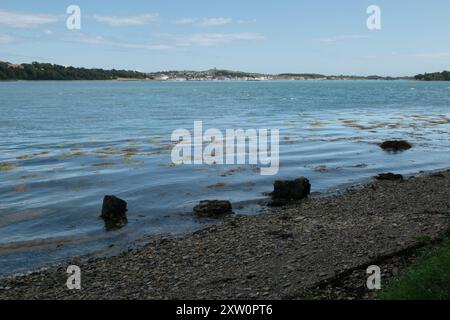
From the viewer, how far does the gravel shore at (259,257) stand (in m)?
11.3

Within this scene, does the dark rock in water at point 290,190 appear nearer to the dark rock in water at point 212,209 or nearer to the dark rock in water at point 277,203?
the dark rock in water at point 277,203

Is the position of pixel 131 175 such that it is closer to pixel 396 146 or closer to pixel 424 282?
pixel 396 146

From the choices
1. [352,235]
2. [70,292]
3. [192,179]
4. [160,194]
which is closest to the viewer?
[70,292]

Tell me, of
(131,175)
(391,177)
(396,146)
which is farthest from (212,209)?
(396,146)

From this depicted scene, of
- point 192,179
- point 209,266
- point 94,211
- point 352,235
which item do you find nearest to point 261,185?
point 192,179

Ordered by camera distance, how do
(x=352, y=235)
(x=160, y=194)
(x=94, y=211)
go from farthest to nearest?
1. (x=160, y=194)
2. (x=94, y=211)
3. (x=352, y=235)

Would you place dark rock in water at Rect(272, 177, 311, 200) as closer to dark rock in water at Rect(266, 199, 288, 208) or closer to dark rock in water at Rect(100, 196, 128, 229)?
dark rock in water at Rect(266, 199, 288, 208)

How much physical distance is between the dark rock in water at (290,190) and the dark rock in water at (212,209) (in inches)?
109

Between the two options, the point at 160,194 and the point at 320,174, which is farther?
the point at 320,174

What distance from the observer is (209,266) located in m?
12.9

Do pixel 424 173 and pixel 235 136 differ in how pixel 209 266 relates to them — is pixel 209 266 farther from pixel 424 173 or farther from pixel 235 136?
pixel 235 136

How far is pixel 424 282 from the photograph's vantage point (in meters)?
9.08

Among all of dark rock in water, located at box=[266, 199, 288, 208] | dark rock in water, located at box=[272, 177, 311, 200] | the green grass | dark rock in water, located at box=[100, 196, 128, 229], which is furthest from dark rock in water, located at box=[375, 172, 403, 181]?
the green grass
